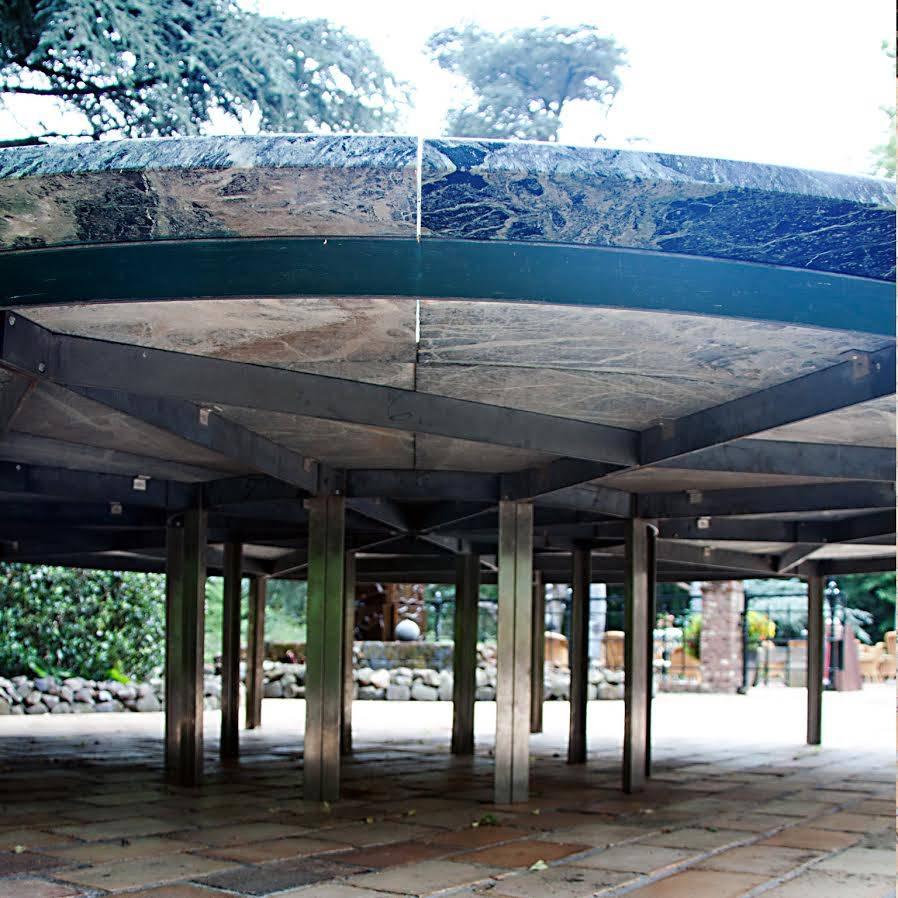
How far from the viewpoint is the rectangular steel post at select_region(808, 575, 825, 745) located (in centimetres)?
1445

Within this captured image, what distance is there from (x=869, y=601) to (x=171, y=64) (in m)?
25.2

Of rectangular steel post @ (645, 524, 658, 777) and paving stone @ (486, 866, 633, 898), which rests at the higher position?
rectangular steel post @ (645, 524, 658, 777)

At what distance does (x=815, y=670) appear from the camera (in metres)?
14.6

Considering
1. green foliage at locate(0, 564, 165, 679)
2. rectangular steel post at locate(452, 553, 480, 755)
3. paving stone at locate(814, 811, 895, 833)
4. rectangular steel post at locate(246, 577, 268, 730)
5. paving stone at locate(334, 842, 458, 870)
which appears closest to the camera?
paving stone at locate(334, 842, 458, 870)

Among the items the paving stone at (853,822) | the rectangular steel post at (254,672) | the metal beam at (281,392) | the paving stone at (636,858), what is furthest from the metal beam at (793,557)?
the paving stone at (636,858)

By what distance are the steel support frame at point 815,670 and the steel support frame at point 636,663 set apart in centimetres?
495

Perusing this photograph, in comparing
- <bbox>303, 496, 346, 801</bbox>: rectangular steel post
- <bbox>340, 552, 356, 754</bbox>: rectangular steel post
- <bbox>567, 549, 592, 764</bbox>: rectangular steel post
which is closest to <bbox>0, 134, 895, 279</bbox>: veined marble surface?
<bbox>303, 496, 346, 801</bbox>: rectangular steel post

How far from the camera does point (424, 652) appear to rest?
78.9 ft

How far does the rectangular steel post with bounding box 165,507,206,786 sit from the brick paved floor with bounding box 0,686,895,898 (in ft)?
1.03

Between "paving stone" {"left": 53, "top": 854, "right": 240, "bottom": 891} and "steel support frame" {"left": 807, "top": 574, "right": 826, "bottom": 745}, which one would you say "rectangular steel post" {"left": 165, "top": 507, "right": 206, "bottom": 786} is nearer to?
"paving stone" {"left": 53, "top": 854, "right": 240, "bottom": 891}

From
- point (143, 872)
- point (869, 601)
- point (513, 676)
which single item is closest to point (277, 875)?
point (143, 872)

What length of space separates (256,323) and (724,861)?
399 cm

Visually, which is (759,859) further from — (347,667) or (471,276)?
(347,667)

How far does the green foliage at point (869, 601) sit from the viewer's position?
3422 cm
